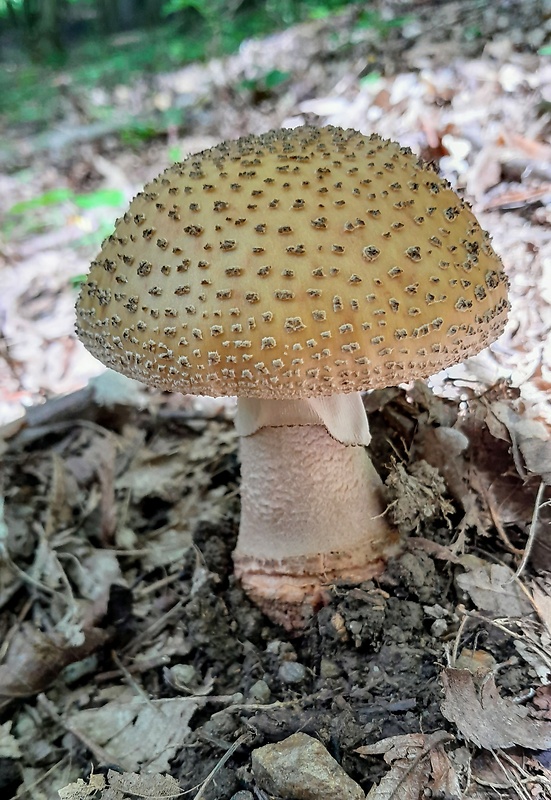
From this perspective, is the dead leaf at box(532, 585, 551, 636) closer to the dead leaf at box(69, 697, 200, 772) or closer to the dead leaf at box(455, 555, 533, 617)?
the dead leaf at box(455, 555, 533, 617)

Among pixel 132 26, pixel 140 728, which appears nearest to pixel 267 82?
pixel 140 728

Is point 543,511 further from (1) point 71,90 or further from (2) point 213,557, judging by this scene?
(1) point 71,90

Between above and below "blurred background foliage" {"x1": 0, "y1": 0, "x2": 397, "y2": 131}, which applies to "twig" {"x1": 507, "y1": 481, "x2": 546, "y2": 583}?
below

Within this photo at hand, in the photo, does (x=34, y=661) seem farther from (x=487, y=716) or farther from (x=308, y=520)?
(x=487, y=716)

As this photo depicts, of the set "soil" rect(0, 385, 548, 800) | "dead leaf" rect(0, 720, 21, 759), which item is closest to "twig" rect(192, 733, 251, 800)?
"soil" rect(0, 385, 548, 800)

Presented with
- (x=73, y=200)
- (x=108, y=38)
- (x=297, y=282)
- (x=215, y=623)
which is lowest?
(x=215, y=623)

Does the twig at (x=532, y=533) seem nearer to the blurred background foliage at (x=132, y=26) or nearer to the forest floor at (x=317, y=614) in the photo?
the forest floor at (x=317, y=614)

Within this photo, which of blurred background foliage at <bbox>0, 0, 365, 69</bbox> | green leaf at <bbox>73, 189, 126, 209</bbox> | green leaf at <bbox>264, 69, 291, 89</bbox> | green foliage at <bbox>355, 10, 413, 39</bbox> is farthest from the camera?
blurred background foliage at <bbox>0, 0, 365, 69</bbox>
